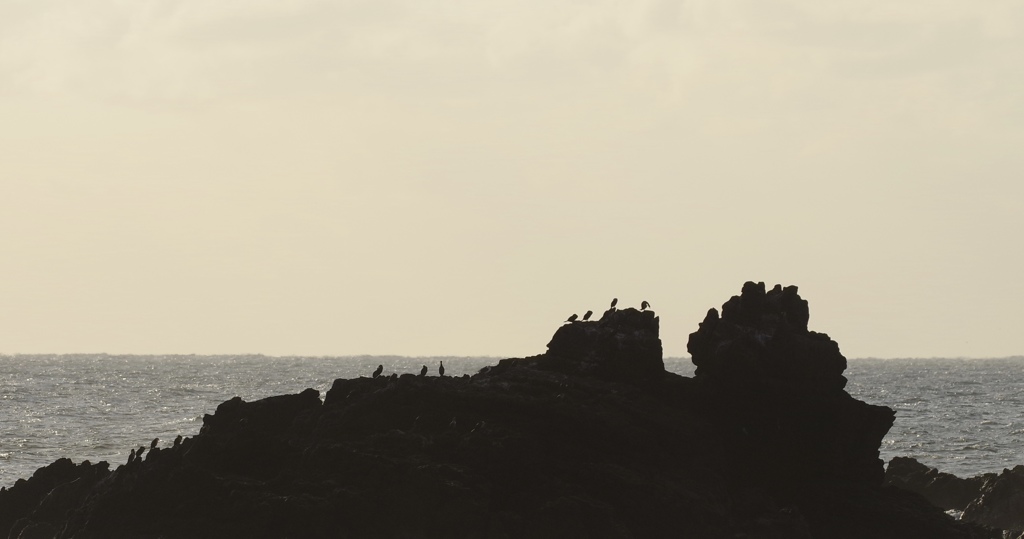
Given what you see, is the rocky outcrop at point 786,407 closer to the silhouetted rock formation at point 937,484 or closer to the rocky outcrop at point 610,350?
the rocky outcrop at point 610,350

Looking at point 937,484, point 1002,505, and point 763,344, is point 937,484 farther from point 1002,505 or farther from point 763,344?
point 763,344

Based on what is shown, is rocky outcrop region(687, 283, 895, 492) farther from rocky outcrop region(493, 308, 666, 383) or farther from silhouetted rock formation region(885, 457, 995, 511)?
silhouetted rock formation region(885, 457, 995, 511)

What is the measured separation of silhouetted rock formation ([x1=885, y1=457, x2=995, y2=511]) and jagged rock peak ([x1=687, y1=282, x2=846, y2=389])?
1403 centimetres

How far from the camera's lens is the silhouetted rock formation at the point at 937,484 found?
55000mm

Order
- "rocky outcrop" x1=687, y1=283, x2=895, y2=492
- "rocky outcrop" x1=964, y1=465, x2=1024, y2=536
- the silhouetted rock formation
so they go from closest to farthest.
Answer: "rocky outcrop" x1=687, y1=283, x2=895, y2=492 < "rocky outcrop" x1=964, y1=465, x2=1024, y2=536 < the silhouetted rock formation

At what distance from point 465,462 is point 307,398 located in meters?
6.15

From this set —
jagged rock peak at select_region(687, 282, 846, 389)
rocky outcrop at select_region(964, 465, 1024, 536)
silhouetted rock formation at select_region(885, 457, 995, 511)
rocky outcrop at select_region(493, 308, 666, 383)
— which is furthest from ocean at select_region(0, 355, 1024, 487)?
jagged rock peak at select_region(687, 282, 846, 389)

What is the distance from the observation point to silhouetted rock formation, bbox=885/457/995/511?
55.0 m

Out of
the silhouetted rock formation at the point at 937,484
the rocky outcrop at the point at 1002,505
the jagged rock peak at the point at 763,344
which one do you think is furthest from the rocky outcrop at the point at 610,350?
the silhouetted rock formation at the point at 937,484

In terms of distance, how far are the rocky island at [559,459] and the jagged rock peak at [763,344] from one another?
5 centimetres

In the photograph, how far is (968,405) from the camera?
130m

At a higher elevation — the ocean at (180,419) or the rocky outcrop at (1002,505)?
the ocean at (180,419)

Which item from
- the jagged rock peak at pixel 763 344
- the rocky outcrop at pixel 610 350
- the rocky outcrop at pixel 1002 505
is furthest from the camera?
the rocky outcrop at pixel 1002 505

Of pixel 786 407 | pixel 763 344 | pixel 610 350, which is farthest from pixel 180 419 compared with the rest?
pixel 786 407
